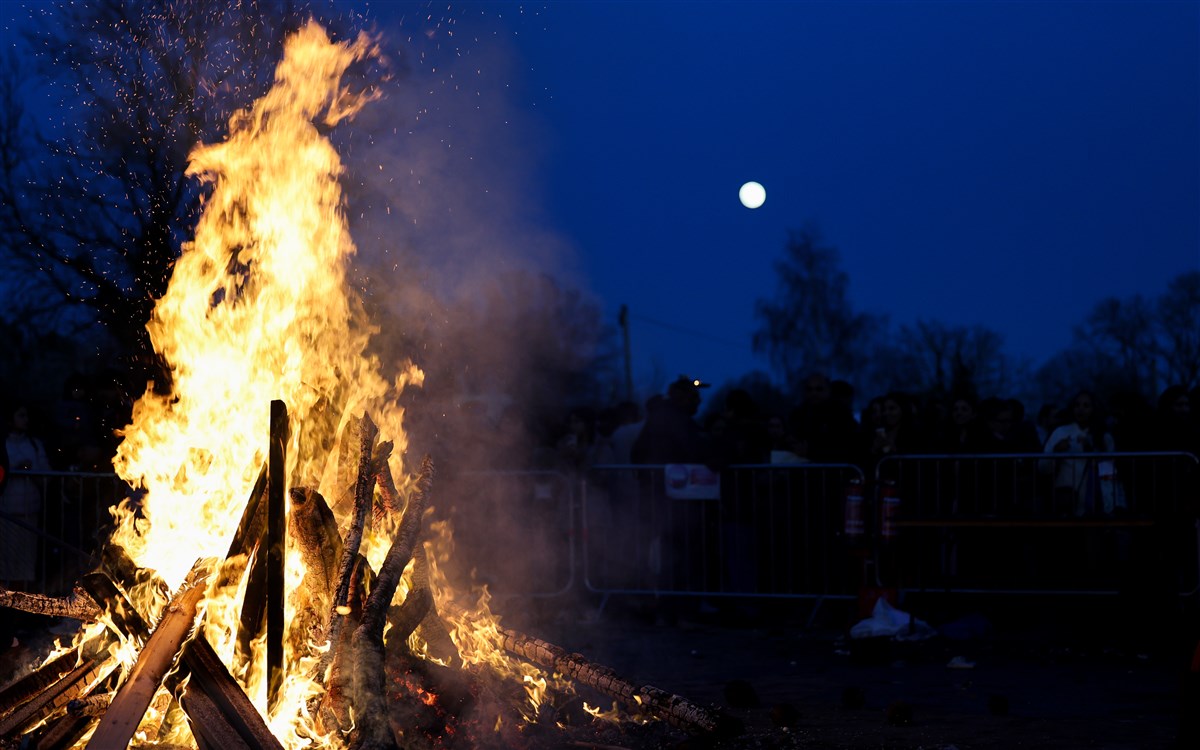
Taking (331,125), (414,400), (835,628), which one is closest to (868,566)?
(835,628)

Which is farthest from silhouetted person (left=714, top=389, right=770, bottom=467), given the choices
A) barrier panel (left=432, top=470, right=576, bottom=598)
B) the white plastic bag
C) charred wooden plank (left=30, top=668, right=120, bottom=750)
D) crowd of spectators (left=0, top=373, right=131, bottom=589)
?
charred wooden plank (left=30, top=668, right=120, bottom=750)

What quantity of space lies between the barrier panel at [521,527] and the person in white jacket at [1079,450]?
4.24m

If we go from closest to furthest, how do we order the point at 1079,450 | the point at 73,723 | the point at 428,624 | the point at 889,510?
the point at 73,723, the point at 428,624, the point at 889,510, the point at 1079,450

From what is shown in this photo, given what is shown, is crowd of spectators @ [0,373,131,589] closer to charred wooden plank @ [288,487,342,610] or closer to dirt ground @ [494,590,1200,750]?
dirt ground @ [494,590,1200,750]

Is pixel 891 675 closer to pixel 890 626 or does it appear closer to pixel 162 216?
pixel 890 626

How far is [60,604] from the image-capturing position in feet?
18.0

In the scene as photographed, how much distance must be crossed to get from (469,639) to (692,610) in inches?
196

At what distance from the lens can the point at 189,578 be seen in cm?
509

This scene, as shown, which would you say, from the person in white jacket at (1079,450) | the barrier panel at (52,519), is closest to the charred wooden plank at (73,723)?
the barrier panel at (52,519)

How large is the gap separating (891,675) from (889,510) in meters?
1.80

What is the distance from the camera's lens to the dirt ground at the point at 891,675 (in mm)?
5941

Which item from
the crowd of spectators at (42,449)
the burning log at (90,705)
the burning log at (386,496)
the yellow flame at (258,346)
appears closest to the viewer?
the burning log at (90,705)

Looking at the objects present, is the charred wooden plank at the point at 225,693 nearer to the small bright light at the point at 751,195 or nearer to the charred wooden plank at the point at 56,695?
the charred wooden plank at the point at 56,695

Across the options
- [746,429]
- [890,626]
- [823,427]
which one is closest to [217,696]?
[890,626]
